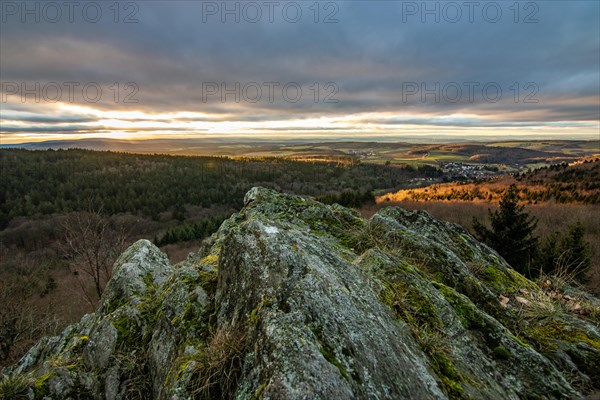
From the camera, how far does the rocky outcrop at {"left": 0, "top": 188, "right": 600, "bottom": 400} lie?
Answer: 353cm

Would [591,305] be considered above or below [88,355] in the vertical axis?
above

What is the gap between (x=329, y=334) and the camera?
12.3 feet

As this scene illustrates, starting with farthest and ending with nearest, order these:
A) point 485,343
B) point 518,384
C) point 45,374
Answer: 1. point 45,374
2. point 485,343
3. point 518,384

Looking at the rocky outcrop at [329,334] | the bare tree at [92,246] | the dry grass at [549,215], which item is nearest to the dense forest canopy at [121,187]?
the dry grass at [549,215]

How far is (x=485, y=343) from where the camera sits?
192 inches

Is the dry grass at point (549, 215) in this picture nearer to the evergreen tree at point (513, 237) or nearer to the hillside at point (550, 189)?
the hillside at point (550, 189)

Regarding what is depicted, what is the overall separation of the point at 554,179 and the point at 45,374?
10467cm

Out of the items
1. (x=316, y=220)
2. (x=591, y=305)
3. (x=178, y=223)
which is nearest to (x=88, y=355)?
(x=316, y=220)

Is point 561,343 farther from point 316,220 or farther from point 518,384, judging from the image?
point 316,220

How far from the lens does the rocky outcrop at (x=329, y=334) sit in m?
3.53

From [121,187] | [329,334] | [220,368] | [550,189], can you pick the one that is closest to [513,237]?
[329,334]

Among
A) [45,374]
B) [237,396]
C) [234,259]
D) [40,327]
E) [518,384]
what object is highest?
[234,259]

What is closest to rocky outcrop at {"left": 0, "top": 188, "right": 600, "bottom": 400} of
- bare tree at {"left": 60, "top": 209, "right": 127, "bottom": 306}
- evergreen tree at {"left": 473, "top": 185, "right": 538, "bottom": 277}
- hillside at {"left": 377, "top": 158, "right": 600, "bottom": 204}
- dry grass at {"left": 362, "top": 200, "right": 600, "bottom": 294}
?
evergreen tree at {"left": 473, "top": 185, "right": 538, "bottom": 277}

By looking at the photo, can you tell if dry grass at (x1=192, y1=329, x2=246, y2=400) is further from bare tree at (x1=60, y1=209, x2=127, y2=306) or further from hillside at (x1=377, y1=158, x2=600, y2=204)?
hillside at (x1=377, y1=158, x2=600, y2=204)
